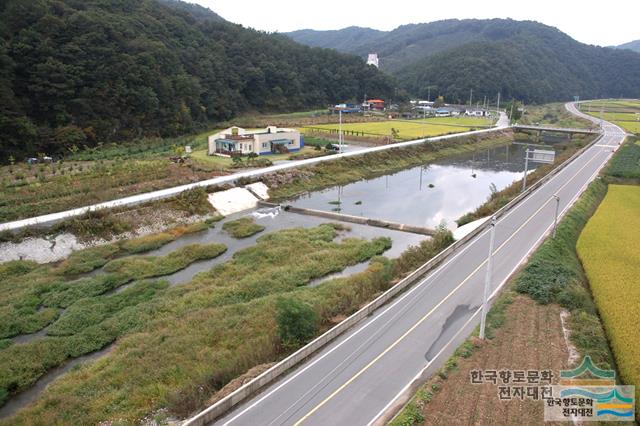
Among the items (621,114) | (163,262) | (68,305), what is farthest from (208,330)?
(621,114)

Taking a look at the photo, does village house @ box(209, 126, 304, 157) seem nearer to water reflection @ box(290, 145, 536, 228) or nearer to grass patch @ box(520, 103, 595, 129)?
water reflection @ box(290, 145, 536, 228)

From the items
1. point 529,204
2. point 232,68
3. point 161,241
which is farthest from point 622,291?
point 232,68

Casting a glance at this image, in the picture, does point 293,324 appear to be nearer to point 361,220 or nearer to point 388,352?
point 388,352

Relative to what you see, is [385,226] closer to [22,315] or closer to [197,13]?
[22,315]

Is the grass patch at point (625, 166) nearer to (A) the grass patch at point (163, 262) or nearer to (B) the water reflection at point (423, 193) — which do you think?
(B) the water reflection at point (423, 193)

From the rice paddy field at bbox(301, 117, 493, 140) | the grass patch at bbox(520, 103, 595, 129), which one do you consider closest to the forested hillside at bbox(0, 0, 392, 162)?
the rice paddy field at bbox(301, 117, 493, 140)

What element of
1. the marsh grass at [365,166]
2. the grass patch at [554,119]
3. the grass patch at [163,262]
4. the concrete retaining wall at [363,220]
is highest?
the grass patch at [554,119]

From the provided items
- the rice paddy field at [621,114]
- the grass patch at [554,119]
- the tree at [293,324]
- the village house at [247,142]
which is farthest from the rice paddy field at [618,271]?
the grass patch at [554,119]
